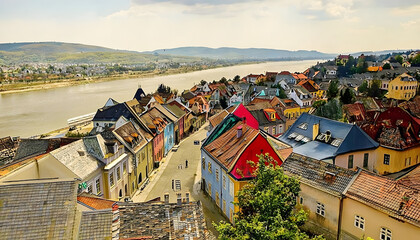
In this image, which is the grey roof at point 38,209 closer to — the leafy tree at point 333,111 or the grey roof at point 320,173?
the grey roof at point 320,173

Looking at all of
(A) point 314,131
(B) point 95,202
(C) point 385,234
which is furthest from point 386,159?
(B) point 95,202

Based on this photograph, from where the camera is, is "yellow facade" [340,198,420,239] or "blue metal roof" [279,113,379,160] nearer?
"yellow facade" [340,198,420,239]

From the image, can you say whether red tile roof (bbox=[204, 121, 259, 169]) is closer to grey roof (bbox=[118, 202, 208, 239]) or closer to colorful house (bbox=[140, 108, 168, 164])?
grey roof (bbox=[118, 202, 208, 239])

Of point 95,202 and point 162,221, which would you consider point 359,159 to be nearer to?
point 162,221

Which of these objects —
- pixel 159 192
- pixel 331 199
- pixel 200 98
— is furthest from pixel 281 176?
pixel 200 98

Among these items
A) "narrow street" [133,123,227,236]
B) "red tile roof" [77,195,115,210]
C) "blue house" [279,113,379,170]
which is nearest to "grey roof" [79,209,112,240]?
"red tile roof" [77,195,115,210]
